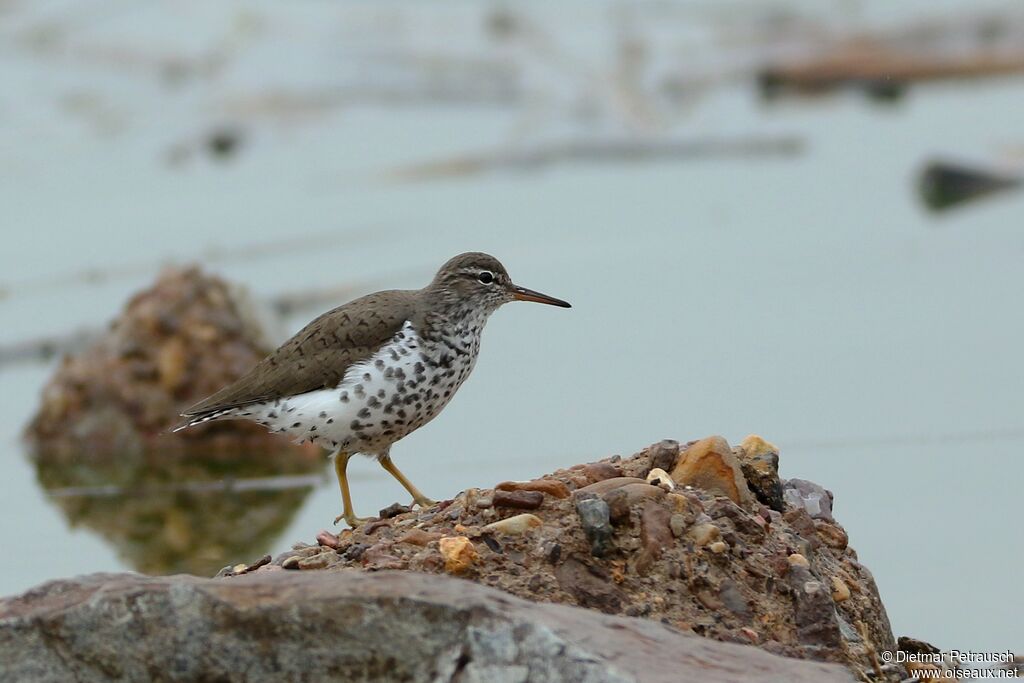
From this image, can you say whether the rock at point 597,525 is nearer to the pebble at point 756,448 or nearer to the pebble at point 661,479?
the pebble at point 661,479

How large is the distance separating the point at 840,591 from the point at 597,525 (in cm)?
85

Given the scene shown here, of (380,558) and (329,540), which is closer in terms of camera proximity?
(380,558)

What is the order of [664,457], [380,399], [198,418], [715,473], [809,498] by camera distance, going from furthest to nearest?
1. [198,418]
2. [380,399]
3. [809,498]
4. [664,457]
5. [715,473]

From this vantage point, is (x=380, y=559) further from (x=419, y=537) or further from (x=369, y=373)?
(x=369, y=373)

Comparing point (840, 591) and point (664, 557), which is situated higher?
point (664, 557)

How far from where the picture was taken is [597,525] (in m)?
5.48

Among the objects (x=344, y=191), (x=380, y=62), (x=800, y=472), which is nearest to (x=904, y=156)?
(x=344, y=191)

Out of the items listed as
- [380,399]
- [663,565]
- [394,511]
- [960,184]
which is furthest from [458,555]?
[960,184]

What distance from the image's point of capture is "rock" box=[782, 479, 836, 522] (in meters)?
6.18

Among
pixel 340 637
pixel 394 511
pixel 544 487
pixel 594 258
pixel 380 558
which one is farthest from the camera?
pixel 594 258

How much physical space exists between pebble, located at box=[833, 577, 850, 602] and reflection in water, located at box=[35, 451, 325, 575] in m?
3.40

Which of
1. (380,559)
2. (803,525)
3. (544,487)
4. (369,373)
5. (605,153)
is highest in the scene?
(605,153)

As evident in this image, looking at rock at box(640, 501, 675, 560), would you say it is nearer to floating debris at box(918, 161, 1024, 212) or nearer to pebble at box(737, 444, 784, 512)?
pebble at box(737, 444, 784, 512)

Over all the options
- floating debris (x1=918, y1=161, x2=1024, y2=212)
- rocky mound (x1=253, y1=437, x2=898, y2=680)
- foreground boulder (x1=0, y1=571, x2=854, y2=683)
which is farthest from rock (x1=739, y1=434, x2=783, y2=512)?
floating debris (x1=918, y1=161, x2=1024, y2=212)
